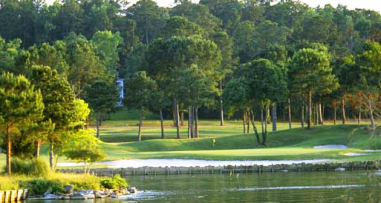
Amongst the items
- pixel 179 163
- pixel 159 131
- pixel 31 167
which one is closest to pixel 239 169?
pixel 179 163

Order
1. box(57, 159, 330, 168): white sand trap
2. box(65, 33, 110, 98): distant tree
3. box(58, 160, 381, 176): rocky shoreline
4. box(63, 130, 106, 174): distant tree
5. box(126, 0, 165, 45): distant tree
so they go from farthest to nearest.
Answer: box(126, 0, 165, 45): distant tree, box(65, 33, 110, 98): distant tree, box(57, 159, 330, 168): white sand trap, box(58, 160, 381, 176): rocky shoreline, box(63, 130, 106, 174): distant tree

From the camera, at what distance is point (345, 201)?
3788 cm

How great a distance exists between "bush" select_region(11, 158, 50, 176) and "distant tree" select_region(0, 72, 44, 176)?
586 mm

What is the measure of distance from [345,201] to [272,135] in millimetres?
57996

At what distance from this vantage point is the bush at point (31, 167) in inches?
1872

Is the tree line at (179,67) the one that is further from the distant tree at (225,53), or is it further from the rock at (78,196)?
the rock at (78,196)

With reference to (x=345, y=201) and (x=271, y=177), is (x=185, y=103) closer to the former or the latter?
(x=271, y=177)

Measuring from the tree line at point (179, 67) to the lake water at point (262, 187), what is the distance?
484cm

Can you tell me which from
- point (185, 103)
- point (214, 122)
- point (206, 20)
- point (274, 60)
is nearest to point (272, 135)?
point (185, 103)

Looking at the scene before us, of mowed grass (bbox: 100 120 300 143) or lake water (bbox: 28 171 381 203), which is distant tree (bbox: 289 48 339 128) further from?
lake water (bbox: 28 171 381 203)

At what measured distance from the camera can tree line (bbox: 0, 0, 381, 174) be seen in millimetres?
54625

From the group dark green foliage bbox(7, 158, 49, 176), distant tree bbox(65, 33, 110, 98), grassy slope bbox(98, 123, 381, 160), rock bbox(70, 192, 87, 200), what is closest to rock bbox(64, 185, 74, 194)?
rock bbox(70, 192, 87, 200)

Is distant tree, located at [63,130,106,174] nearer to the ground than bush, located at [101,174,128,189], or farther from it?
farther from it

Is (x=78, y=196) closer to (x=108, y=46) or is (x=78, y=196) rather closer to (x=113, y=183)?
(x=113, y=183)
